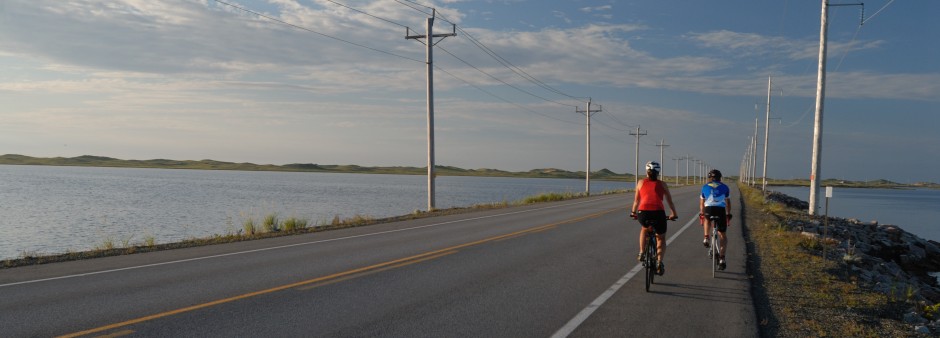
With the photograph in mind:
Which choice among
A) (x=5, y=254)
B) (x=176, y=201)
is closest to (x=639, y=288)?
(x=5, y=254)

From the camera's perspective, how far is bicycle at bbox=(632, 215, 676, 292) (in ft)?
29.6

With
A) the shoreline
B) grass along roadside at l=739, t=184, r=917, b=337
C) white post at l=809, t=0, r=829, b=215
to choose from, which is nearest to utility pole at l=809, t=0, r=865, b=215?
white post at l=809, t=0, r=829, b=215

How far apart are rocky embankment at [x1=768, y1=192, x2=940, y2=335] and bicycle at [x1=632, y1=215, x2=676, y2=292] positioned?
3131 millimetres

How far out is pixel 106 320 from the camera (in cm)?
687

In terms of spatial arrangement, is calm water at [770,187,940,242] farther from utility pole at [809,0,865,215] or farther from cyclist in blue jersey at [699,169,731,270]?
cyclist in blue jersey at [699,169,731,270]

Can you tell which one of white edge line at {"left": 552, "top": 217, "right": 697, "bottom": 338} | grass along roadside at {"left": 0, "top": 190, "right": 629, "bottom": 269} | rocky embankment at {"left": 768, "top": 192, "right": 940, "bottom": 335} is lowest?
rocky embankment at {"left": 768, "top": 192, "right": 940, "bottom": 335}

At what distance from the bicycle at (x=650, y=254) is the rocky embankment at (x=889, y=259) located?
3.13m

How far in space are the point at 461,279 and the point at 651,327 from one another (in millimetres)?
3496

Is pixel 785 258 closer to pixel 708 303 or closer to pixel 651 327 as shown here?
pixel 708 303

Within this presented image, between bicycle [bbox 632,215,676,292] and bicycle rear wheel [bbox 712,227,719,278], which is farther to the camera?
bicycle rear wheel [bbox 712,227,719,278]

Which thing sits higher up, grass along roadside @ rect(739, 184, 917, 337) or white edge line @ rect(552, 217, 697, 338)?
white edge line @ rect(552, 217, 697, 338)

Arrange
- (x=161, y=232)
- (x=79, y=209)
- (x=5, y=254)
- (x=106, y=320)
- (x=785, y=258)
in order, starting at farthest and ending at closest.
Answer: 1. (x=79, y=209)
2. (x=161, y=232)
3. (x=5, y=254)
4. (x=785, y=258)
5. (x=106, y=320)

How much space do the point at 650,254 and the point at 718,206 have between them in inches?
97.5

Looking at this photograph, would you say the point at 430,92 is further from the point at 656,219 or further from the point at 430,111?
the point at 656,219
